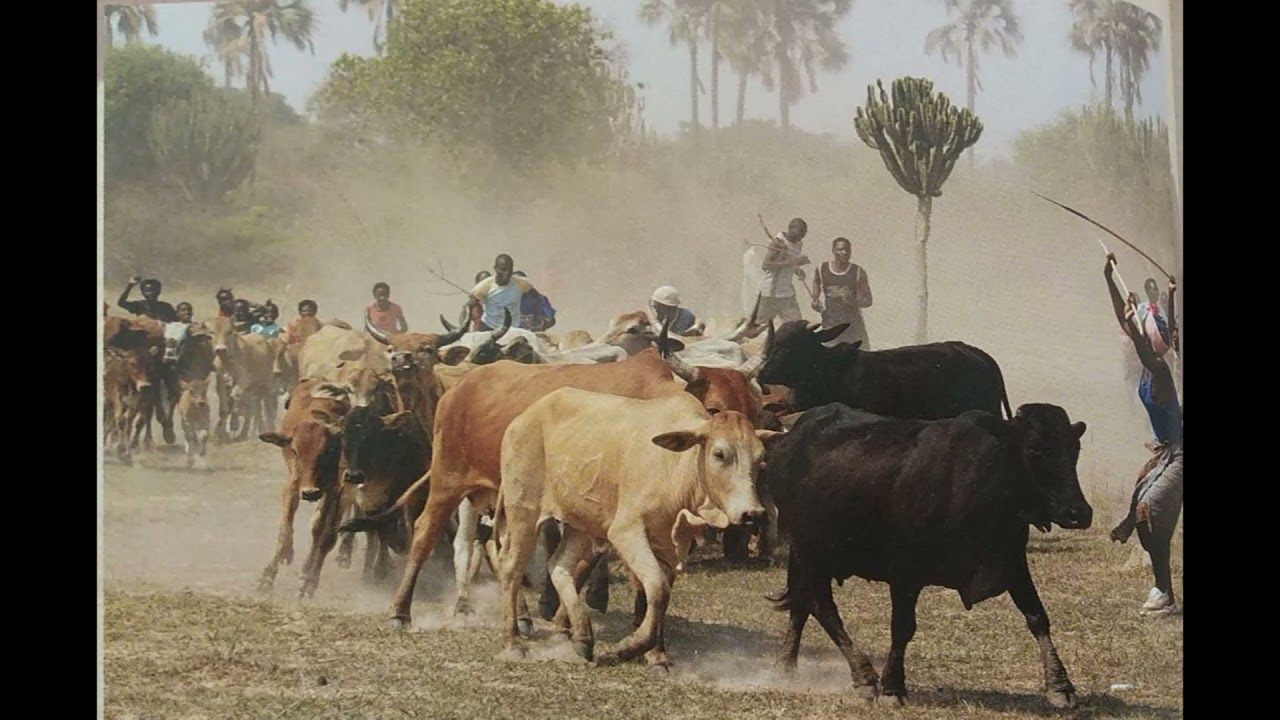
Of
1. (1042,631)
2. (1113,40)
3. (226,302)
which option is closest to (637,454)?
(1042,631)

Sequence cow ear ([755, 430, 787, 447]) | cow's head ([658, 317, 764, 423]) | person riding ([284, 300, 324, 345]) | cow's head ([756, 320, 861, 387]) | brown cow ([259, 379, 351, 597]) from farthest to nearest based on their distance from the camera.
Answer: person riding ([284, 300, 324, 345]) → brown cow ([259, 379, 351, 597]) → cow's head ([756, 320, 861, 387]) → cow's head ([658, 317, 764, 423]) → cow ear ([755, 430, 787, 447])

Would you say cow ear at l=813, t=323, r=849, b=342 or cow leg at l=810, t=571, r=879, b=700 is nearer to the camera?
cow leg at l=810, t=571, r=879, b=700

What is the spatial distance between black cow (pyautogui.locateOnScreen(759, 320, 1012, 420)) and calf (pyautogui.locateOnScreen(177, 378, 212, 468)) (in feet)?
9.18

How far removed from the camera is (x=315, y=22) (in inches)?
355

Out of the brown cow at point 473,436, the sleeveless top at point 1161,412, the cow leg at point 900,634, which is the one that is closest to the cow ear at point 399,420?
the brown cow at point 473,436

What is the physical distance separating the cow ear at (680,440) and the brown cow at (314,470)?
166 cm

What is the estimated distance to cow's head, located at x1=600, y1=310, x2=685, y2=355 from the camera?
8.60 meters

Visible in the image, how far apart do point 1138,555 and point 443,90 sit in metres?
3.94

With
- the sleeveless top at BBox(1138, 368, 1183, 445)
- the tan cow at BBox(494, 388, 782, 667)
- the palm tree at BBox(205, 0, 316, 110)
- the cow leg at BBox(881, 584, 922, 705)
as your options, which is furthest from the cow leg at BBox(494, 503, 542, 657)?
the sleeveless top at BBox(1138, 368, 1183, 445)

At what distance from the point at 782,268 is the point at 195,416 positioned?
9.81ft

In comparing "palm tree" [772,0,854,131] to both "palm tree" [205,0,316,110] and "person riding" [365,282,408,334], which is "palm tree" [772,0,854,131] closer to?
"person riding" [365,282,408,334]

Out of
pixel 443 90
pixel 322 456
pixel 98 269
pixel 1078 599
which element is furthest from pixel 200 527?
pixel 1078 599

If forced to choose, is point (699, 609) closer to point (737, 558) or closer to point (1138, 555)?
point (737, 558)

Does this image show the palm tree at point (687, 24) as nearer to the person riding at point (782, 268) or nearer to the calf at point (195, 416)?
the person riding at point (782, 268)
